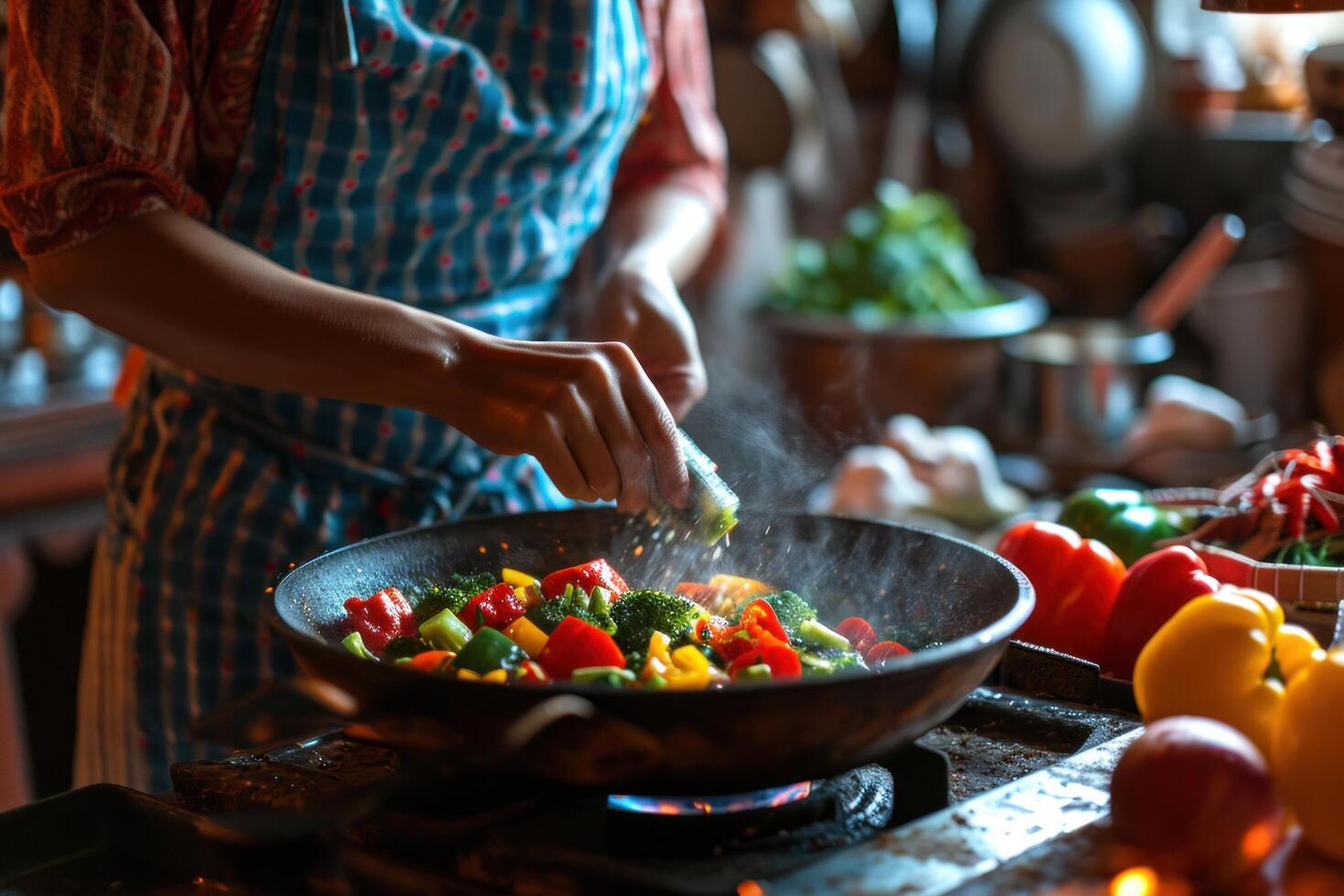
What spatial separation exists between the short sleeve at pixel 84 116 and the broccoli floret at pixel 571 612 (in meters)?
0.57

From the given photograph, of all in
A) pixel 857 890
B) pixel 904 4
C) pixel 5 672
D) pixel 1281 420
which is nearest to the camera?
pixel 857 890

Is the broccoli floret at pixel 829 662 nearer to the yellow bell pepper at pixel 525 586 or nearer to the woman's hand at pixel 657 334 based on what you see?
the yellow bell pepper at pixel 525 586

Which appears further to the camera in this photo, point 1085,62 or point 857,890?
point 1085,62

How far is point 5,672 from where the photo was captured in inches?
108

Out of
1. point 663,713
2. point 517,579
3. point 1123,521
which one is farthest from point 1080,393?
point 663,713

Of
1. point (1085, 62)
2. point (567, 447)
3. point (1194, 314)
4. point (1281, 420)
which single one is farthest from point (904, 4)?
point (567, 447)

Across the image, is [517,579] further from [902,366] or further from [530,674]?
[902,366]

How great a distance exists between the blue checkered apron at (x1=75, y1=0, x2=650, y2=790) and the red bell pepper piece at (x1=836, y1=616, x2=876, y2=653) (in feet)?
1.93

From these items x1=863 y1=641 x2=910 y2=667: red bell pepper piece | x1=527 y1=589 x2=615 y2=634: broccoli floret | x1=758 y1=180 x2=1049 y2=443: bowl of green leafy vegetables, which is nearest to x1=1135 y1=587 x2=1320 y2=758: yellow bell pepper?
x1=863 y1=641 x2=910 y2=667: red bell pepper piece

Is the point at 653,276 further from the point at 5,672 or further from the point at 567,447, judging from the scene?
the point at 5,672

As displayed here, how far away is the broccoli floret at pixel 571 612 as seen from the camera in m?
1.23

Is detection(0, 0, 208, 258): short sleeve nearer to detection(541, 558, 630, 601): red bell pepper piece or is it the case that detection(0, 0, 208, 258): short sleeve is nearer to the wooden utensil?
detection(541, 558, 630, 601): red bell pepper piece

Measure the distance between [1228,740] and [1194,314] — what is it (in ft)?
9.46

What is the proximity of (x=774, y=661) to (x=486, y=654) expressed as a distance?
9.3 inches
